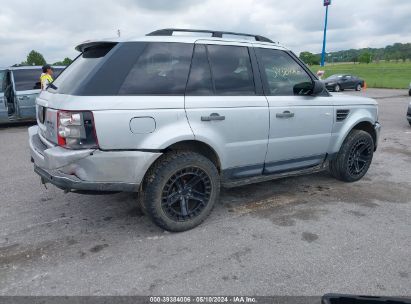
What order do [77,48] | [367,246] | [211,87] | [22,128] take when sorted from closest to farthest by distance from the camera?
[367,246] → [211,87] → [77,48] → [22,128]

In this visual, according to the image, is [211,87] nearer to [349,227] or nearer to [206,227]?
[206,227]

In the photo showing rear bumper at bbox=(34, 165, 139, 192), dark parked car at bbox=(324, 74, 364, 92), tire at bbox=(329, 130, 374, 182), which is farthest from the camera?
dark parked car at bbox=(324, 74, 364, 92)

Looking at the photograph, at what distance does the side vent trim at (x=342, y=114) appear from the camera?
4.54m

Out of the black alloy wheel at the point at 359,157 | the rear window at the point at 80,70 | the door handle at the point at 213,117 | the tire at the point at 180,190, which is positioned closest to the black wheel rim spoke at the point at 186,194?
the tire at the point at 180,190

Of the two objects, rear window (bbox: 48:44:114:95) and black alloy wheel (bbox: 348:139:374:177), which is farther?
black alloy wheel (bbox: 348:139:374:177)

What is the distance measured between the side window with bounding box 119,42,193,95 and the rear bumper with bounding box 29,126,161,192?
0.57 metres

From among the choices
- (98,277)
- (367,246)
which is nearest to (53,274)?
(98,277)

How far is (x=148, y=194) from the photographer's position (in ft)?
10.9

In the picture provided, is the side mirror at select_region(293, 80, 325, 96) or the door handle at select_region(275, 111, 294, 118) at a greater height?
the side mirror at select_region(293, 80, 325, 96)

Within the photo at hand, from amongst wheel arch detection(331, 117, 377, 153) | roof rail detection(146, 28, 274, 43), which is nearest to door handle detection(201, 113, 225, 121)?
roof rail detection(146, 28, 274, 43)

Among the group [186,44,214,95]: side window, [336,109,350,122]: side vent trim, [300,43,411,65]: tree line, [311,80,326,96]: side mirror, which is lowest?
[336,109,350,122]: side vent trim

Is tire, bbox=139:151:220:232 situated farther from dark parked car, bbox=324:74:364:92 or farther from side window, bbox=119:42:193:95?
dark parked car, bbox=324:74:364:92

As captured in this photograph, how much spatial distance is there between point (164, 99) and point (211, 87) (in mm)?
567

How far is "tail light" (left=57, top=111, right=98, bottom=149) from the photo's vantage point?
294cm
